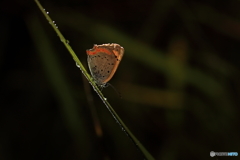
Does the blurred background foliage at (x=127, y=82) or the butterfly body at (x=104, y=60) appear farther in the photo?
the blurred background foliage at (x=127, y=82)

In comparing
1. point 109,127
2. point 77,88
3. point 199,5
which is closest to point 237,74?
point 199,5

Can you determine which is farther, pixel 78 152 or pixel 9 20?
pixel 9 20

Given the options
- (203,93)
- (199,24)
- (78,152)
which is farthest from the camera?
(199,24)

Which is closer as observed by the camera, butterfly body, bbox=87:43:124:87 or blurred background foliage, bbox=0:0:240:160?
butterfly body, bbox=87:43:124:87

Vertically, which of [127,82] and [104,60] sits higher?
[104,60]

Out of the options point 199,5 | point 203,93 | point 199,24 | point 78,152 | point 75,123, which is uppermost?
point 199,5

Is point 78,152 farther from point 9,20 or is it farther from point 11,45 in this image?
point 9,20

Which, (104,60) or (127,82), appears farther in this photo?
(127,82)

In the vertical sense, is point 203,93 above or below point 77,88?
above
